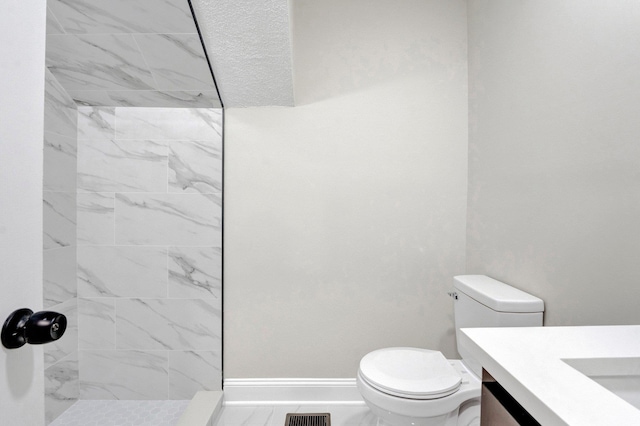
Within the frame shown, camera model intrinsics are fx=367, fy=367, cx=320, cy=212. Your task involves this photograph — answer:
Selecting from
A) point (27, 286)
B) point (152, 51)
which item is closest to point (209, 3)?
point (152, 51)

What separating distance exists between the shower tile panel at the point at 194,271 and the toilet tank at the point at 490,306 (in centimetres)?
128

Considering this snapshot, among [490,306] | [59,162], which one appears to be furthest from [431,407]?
[59,162]

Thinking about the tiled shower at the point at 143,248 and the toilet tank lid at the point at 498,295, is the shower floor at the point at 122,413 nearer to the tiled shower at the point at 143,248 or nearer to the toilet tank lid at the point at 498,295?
the tiled shower at the point at 143,248

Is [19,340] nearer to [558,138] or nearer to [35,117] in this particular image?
[35,117]

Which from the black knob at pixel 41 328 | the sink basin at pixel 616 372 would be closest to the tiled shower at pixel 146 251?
the black knob at pixel 41 328

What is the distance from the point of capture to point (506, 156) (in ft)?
5.51

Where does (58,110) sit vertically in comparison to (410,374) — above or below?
above

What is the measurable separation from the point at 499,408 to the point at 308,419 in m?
1.44

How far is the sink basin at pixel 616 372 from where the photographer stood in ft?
2.32

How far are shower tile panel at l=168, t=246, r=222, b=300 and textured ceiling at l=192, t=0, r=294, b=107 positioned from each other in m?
0.84

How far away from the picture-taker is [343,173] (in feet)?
6.82

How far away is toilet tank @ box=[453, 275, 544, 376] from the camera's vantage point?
140 cm

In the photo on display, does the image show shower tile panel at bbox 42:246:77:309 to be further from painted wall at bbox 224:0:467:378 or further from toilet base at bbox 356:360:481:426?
toilet base at bbox 356:360:481:426

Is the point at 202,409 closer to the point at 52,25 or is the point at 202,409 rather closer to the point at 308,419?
the point at 308,419
